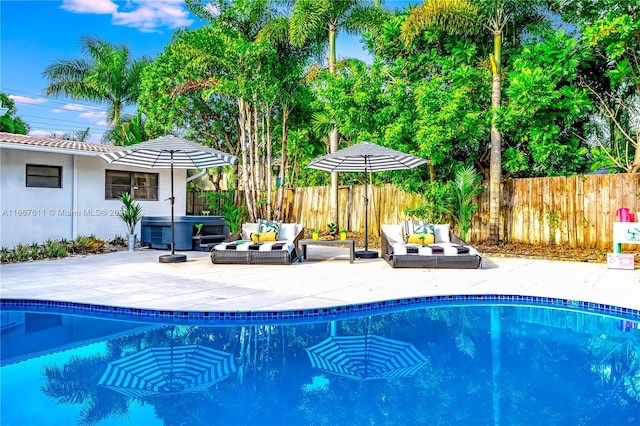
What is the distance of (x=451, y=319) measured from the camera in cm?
525

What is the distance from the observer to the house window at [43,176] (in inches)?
460

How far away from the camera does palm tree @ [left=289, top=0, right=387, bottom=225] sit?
1342 cm

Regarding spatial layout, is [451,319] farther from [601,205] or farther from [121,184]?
[121,184]

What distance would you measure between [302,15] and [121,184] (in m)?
7.16

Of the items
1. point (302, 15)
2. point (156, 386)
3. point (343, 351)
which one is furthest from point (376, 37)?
point (156, 386)

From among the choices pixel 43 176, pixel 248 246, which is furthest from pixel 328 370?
pixel 43 176

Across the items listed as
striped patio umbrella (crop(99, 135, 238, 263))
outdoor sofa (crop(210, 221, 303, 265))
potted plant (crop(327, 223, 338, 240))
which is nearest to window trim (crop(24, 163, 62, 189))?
striped patio umbrella (crop(99, 135, 238, 263))

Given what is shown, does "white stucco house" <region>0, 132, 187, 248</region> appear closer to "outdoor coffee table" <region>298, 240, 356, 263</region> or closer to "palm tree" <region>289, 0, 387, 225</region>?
"outdoor coffee table" <region>298, 240, 356, 263</region>

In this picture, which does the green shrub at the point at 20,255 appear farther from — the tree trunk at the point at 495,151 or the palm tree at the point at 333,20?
the tree trunk at the point at 495,151

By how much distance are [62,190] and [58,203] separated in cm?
35

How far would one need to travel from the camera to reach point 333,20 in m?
14.1

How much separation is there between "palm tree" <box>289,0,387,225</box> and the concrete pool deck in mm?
6821

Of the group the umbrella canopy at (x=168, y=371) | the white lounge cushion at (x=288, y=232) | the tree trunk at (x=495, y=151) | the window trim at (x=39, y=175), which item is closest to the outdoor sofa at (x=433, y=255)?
the white lounge cushion at (x=288, y=232)

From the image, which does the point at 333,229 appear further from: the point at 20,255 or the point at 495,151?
the point at 20,255
